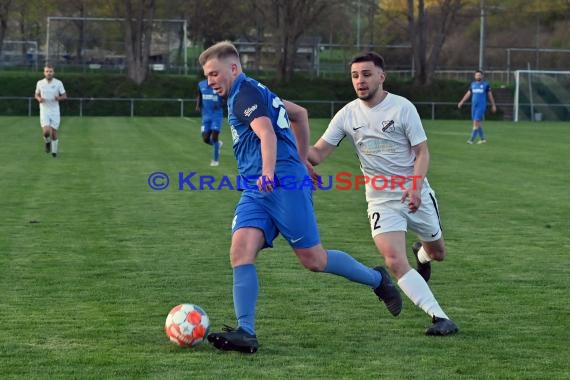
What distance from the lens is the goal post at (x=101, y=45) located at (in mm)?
60969

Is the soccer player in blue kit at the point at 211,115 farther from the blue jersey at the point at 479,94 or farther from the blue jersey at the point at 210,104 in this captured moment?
the blue jersey at the point at 479,94

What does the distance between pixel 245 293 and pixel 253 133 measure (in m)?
0.89

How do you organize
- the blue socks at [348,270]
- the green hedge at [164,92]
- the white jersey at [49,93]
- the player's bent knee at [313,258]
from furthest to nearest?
the green hedge at [164,92]
the white jersey at [49,93]
the blue socks at [348,270]
the player's bent knee at [313,258]

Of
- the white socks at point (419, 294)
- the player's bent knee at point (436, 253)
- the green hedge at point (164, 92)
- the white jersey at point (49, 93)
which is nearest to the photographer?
the white socks at point (419, 294)

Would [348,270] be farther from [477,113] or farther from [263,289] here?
[477,113]

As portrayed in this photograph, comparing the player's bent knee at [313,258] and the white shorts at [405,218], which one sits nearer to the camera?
the player's bent knee at [313,258]

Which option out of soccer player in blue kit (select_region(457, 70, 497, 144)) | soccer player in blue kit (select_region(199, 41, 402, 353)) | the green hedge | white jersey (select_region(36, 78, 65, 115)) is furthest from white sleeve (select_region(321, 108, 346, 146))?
the green hedge

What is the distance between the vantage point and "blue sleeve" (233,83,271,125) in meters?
6.05

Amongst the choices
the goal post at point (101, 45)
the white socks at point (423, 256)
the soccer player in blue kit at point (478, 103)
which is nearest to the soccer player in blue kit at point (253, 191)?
the white socks at point (423, 256)

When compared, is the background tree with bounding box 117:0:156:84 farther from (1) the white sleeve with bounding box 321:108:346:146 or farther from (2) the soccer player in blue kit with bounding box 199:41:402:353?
(2) the soccer player in blue kit with bounding box 199:41:402:353

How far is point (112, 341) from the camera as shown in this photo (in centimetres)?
630

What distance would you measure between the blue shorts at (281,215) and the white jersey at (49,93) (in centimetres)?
1559

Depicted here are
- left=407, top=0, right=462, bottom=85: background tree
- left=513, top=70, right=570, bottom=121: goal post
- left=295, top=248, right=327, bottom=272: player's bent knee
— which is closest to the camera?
left=295, top=248, right=327, bottom=272: player's bent knee

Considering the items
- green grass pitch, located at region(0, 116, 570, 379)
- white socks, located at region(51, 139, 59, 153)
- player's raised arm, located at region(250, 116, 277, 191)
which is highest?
player's raised arm, located at region(250, 116, 277, 191)
